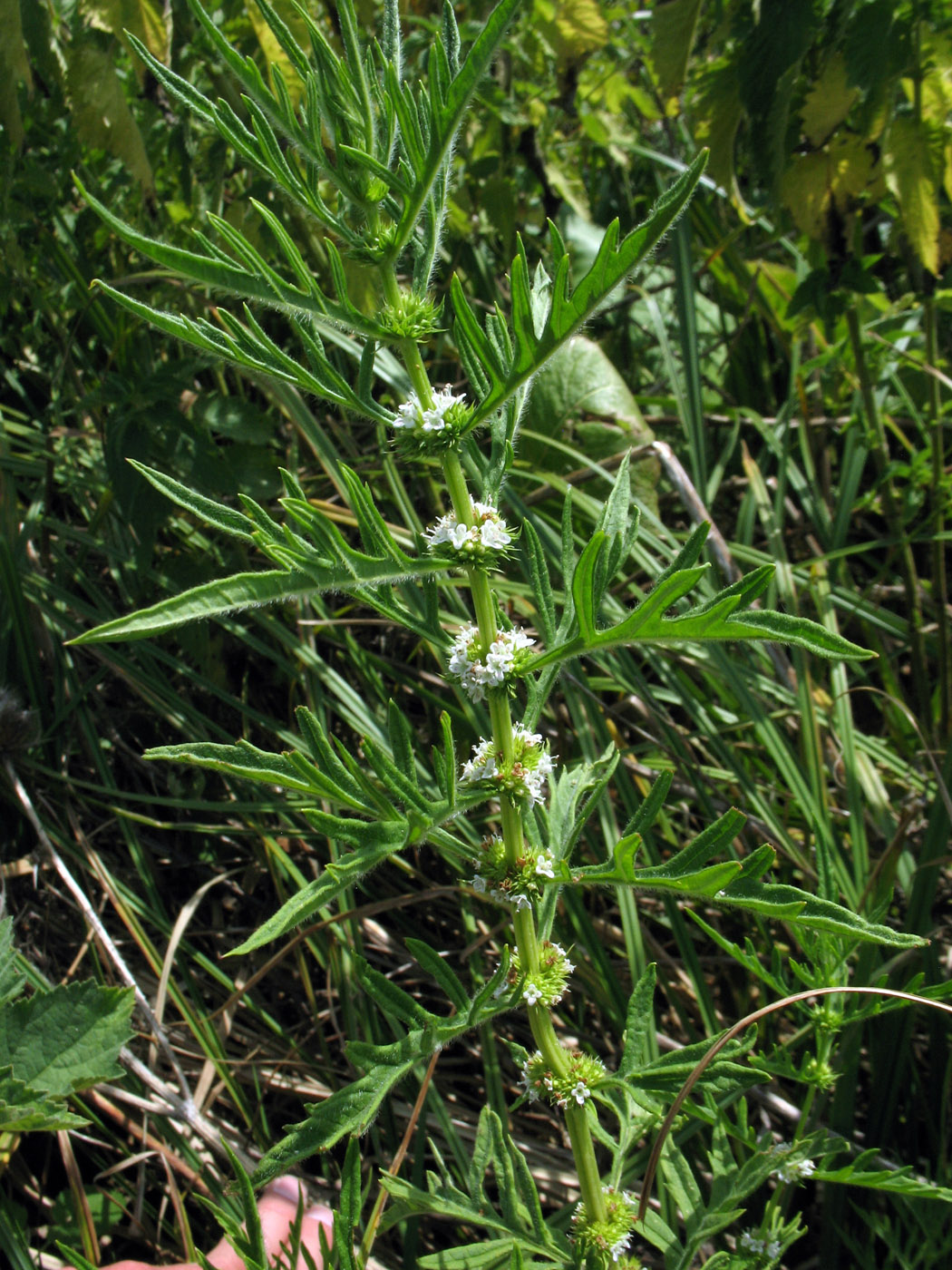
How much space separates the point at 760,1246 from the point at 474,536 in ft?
3.46

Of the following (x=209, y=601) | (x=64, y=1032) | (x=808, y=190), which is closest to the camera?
(x=209, y=601)

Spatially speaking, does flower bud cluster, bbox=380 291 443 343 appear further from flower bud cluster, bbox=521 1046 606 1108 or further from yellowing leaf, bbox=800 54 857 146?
yellowing leaf, bbox=800 54 857 146

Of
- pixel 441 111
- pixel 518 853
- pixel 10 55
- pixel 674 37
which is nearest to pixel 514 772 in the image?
pixel 518 853

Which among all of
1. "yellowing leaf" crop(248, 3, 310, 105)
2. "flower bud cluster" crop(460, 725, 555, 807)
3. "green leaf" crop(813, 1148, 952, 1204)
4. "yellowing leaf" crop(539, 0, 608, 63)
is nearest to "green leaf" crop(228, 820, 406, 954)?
"flower bud cluster" crop(460, 725, 555, 807)

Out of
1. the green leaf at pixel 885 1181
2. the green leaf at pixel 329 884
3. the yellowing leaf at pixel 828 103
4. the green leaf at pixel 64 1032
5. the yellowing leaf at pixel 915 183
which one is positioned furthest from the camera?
the yellowing leaf at pixel 828 103

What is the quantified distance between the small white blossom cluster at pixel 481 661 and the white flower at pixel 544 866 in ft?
0.69

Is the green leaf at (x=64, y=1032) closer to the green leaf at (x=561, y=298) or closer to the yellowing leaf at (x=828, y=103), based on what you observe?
the green leaf at (x=561, y=298)

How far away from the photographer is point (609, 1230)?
1.15 m

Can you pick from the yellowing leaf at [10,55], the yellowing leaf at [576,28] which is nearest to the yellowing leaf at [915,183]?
the yellowing leaf at [576,28]

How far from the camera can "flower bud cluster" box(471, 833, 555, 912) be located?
1119 millimetres

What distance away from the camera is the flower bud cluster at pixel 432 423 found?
1053 millimetres

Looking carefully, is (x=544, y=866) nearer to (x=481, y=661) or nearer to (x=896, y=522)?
(x=481, y=661)

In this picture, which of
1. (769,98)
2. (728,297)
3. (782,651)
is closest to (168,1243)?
(782,651)

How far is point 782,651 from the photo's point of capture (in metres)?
2.32
